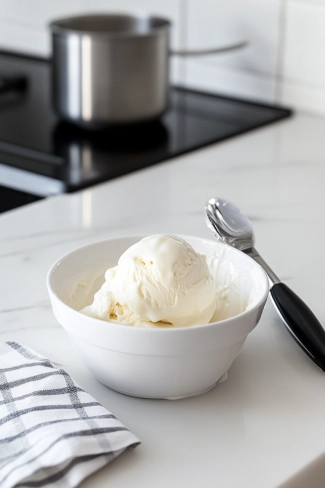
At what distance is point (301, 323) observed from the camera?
69 cm

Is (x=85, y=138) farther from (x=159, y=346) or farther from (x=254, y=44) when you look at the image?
(x=159, y=346)

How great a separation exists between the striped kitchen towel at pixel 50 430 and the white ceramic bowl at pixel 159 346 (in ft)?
0.12

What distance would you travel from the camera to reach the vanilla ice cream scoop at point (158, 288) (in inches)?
24.0

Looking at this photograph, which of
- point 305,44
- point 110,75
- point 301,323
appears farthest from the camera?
point 305,44

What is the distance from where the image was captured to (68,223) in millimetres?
998

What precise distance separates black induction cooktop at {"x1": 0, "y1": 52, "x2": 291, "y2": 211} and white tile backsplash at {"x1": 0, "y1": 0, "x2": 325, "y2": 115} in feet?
0.15

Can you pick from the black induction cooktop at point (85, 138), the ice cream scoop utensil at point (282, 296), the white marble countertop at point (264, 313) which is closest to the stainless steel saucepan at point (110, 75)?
the black induction cooktop at point (85, 138)

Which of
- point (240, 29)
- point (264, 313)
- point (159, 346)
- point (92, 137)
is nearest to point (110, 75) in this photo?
point (92, 137)

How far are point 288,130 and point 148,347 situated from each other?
36.1 inches

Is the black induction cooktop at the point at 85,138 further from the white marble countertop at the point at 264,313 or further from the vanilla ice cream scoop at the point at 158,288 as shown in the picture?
the vanilla ice cream scoop at the point at 158,288

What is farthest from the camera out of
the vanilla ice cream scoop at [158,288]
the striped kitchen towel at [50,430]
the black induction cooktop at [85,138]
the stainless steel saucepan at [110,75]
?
the stainless steel saucepan at [110,75]

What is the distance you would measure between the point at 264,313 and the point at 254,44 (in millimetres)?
905

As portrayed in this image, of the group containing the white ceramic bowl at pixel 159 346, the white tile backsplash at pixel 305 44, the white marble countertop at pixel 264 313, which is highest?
the white tile backsplash at pixel 305 44

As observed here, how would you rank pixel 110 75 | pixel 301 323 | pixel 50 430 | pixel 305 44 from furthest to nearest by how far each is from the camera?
1. pixel 305 44
2. pixel 110 75
3. pixel 301 323
4. pixel 50 430
